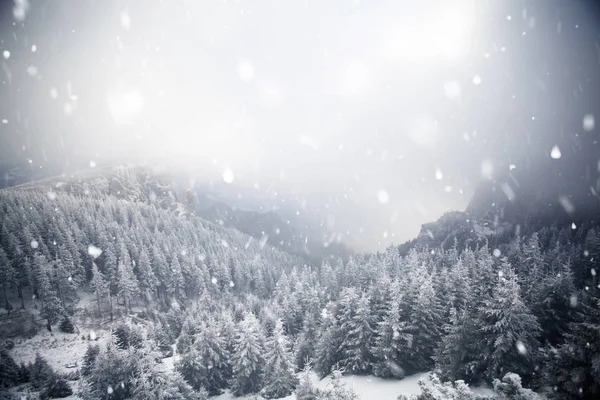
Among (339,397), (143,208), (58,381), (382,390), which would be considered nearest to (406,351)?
(382,390)

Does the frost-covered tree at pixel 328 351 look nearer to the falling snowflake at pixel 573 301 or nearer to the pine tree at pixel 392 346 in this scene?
the pine tree at pixel 392 346

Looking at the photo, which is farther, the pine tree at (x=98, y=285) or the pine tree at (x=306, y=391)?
the pine tree at (x=98, y=285)

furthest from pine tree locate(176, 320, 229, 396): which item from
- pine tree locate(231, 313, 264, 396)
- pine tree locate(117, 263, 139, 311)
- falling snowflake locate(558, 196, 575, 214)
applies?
falling snowflake locate(558, 196, 575, 214)

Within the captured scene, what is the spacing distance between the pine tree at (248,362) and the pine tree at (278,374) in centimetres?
262

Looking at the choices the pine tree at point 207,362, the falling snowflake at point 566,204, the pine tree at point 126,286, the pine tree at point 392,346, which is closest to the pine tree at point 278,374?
the pine tree at point 392,346

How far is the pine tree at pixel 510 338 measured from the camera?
1525cm

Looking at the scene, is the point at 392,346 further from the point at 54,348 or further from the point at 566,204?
the point at 566,204

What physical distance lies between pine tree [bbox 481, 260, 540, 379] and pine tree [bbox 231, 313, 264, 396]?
18333mm

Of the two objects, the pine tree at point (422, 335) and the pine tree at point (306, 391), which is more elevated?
the pine tree at point (422, 335)

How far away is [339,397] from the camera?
12.1 metres

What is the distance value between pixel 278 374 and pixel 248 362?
4659 mm

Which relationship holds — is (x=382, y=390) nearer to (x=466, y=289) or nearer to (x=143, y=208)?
(x=466, y=289)

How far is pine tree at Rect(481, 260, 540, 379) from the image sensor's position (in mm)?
15250

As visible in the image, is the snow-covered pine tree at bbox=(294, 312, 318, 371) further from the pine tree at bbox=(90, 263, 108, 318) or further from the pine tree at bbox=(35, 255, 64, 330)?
the pine tree at bbox=(90, 263, 108, 318)
